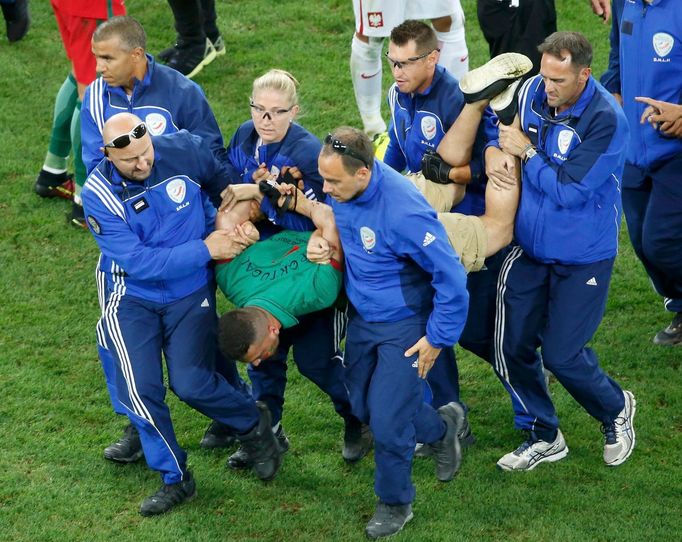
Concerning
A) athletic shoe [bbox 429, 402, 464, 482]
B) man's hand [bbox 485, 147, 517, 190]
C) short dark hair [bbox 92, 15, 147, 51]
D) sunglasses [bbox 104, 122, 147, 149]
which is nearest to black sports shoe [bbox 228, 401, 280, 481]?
athletic shoe [bbox 429, 402, 464, 482]

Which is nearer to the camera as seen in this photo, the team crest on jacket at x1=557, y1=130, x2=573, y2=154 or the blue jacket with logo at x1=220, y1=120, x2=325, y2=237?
the team crest on jacket at x1=557, y1=130, x2=573, y2=154

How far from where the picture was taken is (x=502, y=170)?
230 inches

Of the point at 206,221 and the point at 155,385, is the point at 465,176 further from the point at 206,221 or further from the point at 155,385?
the point at 155,385

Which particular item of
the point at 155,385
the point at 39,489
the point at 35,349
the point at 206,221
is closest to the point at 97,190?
the point at 206,221

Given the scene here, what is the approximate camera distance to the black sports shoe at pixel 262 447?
6.13 meters

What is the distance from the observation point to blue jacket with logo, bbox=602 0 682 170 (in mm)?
6570

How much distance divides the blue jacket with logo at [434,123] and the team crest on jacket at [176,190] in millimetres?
1281

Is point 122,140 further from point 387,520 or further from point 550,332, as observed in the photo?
point 550,332

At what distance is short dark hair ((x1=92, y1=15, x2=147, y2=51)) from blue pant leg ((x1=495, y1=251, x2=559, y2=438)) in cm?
227

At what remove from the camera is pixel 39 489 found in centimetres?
609

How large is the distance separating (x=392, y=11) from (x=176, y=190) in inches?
138

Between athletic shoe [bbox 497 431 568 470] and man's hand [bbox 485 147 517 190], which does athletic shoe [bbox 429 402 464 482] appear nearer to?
athletic shoe [bbox 497 431 568 470]

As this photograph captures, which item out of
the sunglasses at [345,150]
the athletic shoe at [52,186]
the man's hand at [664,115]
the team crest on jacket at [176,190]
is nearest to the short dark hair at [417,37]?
the sunglasses at [345,150]

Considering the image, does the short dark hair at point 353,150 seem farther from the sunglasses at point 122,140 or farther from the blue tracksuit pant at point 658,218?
the blue tracksuit pant at point 658,218
